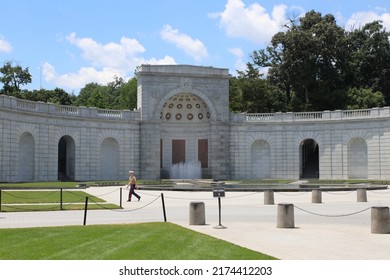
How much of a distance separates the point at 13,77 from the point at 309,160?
53.2m

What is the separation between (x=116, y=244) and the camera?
47.7 feet

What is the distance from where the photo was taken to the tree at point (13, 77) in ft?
295

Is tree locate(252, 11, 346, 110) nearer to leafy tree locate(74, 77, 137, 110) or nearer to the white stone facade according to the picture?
the white stone facade

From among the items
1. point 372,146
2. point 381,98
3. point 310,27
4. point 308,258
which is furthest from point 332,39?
point 308,258

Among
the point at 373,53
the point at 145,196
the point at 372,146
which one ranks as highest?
the point at 373,53

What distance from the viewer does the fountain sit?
6744cm

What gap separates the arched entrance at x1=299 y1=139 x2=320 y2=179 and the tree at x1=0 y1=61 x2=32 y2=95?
164ft

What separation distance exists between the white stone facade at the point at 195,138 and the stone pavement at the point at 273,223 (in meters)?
30.2

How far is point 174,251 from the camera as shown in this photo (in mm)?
13516

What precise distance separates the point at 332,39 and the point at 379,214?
61.7 meters

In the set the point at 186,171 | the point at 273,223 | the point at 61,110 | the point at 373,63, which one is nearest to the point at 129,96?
the point at 186,171

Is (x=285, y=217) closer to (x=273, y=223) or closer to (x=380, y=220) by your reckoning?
(x=273, y=223)

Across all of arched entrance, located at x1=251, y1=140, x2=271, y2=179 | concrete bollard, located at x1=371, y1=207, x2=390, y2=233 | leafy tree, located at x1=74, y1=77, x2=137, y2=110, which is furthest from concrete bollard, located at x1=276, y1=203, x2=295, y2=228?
leafy tree, located at x1=74, y1=77, x2=137, y2=110
